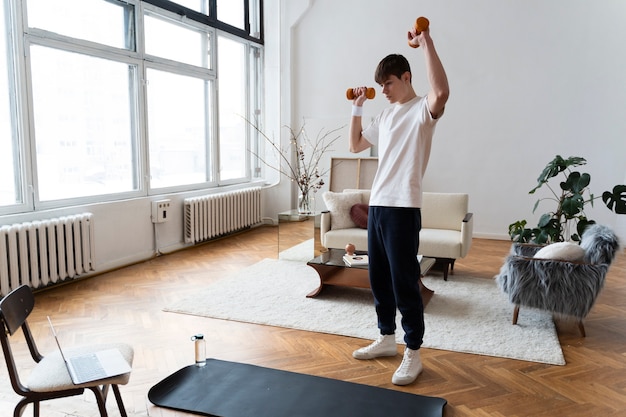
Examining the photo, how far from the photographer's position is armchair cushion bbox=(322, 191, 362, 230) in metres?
5.17

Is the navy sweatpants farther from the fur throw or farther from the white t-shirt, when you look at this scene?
the fur throw

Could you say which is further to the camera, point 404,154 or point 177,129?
point 177,129

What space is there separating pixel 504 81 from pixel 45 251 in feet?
18.7

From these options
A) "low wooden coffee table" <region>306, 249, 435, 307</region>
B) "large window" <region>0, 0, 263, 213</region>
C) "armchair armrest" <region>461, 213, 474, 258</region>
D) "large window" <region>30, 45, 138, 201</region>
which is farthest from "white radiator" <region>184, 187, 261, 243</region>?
"armchair armrest" <region>461, 213, 474, 258</region>

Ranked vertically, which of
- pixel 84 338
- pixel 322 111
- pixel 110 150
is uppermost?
pixel 322 111

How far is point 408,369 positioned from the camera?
2760 millimetres

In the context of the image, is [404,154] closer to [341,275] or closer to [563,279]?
[563,279]

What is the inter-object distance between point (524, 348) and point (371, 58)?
16.7 ft

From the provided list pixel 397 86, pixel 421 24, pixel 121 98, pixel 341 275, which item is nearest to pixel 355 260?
pixel 341 275

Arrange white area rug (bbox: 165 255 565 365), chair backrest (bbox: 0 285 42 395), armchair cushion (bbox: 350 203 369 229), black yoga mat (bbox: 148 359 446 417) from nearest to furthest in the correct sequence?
1. chair backrest (bbox: 0 285 42 395)
2. black yoga mat (bbox: 148 359 446 417)
3. white area rug (bbox: 165 255 565 365)
4. armchair cushion (bbox: 350 203 369 229)

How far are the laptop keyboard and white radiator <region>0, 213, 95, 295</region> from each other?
2524 mm

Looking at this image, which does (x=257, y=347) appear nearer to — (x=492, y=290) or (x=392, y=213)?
(x=392, y=213)

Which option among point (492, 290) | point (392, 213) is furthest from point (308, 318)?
point (492, 290)

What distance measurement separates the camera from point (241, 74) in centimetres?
753
